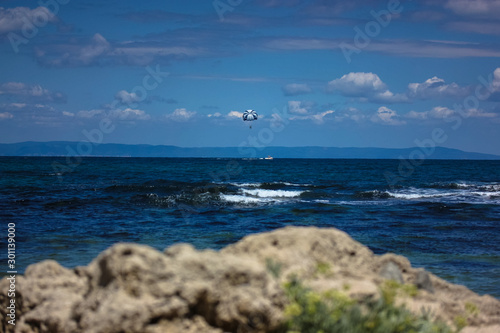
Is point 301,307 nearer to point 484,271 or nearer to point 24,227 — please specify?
A: point 484,271

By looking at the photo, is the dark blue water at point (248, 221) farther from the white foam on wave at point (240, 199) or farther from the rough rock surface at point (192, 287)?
→ the rough rock surface at point (192, 287)

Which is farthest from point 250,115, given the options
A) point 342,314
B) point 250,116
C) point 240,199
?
point 342,314

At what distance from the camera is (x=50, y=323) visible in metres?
5.08

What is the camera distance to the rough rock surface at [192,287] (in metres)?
4.25

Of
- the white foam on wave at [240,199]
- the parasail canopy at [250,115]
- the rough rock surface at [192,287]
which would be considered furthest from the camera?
the parasail canopy at [250,115]

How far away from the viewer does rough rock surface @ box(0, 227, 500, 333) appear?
425 cm

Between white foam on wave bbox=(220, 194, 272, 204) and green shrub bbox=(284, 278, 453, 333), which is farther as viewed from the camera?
white foam on wave bbox=(220, 194, 272, 204)

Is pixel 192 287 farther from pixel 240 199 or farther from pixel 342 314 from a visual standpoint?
pixel 240 199

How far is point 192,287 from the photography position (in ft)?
14.0

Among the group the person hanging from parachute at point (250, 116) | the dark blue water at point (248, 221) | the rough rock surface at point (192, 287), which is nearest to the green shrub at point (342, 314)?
the rough rock surface at point (192, 287)

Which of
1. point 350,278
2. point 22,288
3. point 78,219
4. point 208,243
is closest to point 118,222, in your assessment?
point 78,219

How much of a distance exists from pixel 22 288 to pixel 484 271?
978cm

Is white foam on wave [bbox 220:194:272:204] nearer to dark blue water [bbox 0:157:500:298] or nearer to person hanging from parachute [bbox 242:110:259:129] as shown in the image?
dark blue water [bbox 0:157:500:298]

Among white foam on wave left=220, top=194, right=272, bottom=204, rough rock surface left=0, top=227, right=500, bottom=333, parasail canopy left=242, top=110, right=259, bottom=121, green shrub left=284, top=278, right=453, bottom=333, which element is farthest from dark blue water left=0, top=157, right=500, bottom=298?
parasail canopy left=242, top=110, right=259, bottom=121
